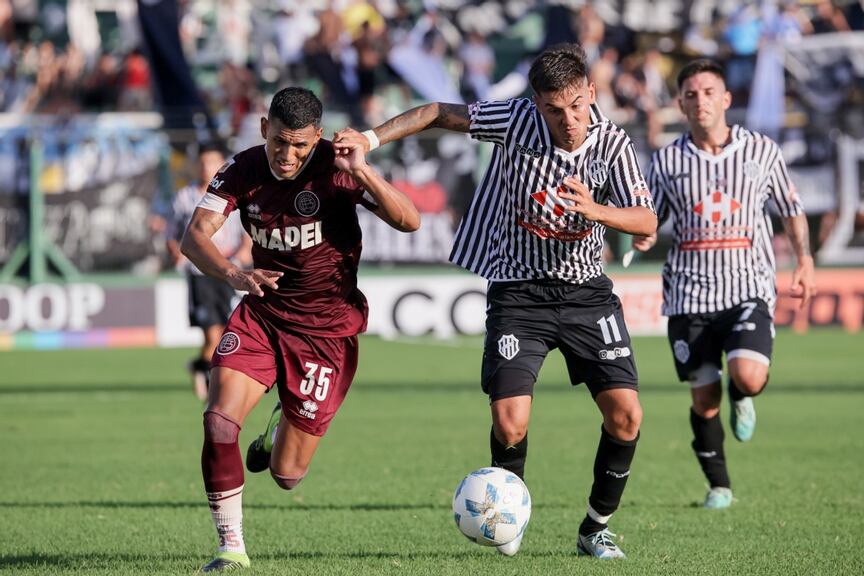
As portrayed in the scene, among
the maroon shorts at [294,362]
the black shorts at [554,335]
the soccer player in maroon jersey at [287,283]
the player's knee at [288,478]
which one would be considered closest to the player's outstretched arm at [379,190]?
the soccer player in maroon jersey at [287,283]

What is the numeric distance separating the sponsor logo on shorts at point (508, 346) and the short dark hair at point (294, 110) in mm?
1347

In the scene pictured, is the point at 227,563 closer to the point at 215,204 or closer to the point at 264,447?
the point at 264,447

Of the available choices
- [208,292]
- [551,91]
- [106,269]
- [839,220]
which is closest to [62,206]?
[106,269]

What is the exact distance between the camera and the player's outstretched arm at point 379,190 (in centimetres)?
603

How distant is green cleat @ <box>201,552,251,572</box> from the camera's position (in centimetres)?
605

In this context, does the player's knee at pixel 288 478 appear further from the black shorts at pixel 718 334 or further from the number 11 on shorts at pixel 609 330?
the black shorts at pixel 718 334

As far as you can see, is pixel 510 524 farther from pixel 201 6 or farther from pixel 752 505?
pixel 201 6

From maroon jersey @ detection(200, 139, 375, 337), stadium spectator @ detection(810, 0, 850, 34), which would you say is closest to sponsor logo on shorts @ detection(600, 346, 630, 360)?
maroon jersey @ detection(200, 139, 375, 337)

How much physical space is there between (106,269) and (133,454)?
921 cm

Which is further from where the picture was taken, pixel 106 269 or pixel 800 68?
pixel 800 68

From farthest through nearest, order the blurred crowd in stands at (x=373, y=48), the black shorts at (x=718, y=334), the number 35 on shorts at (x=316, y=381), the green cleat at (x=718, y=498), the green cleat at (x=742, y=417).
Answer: the blurred crowd in stands at (x=373, y=48) < the green cleat at (x=742, y=417) < the black shorts at (x=718, y=334) < the green cleat at (x=718, y=498) < the number 35 on shorts at (x=316, y=381)

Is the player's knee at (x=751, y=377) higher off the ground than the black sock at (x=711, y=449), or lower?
higher

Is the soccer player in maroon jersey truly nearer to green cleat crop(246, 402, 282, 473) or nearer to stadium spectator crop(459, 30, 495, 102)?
green cleat crop(246, 402, 282, 473)

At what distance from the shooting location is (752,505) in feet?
26.6
